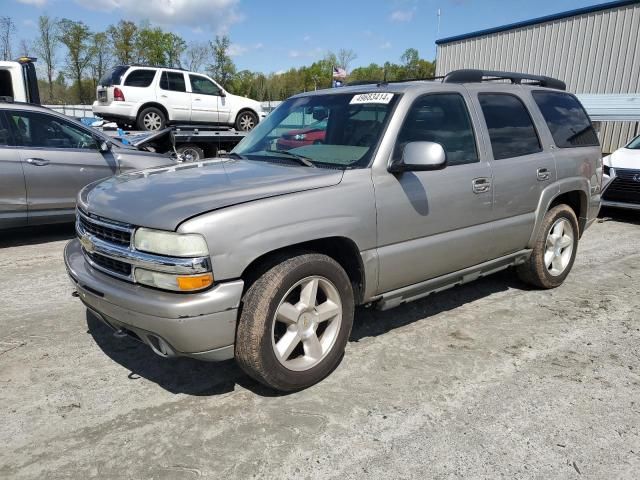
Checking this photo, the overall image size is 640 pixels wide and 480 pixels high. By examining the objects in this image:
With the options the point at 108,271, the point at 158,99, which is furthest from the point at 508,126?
the point at 158,99

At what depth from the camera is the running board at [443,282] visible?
3562mm

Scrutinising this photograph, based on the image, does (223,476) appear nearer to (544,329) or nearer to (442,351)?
(442,351)

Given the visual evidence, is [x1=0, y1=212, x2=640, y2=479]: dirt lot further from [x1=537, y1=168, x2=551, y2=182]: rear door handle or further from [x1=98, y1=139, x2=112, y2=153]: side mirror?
[x1=98, y1=139, x2=112, y2=153]: side mirror

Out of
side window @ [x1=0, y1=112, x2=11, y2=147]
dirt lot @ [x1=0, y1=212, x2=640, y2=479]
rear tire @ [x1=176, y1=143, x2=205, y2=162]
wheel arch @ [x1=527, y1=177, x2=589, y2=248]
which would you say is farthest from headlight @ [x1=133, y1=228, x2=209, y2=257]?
rear tire @ [x1=176, y1=143, x2=205, y2=162]

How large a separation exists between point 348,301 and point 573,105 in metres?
3.54

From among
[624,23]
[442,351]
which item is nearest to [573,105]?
[442,351]

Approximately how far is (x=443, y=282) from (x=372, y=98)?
4.74 ft

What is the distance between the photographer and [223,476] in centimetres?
240

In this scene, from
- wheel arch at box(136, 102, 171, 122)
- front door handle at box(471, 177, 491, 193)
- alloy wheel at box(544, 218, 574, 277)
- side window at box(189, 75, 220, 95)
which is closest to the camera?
front door handle at box(471, 177, 491, 193)

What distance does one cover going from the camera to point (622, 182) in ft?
28.0

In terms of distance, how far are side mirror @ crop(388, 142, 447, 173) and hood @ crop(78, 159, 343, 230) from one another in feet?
1.50

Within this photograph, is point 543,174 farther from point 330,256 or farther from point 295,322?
point 295,322

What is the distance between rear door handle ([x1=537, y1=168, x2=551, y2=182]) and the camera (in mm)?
4480

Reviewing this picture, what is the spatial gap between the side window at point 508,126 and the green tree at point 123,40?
47.9m
